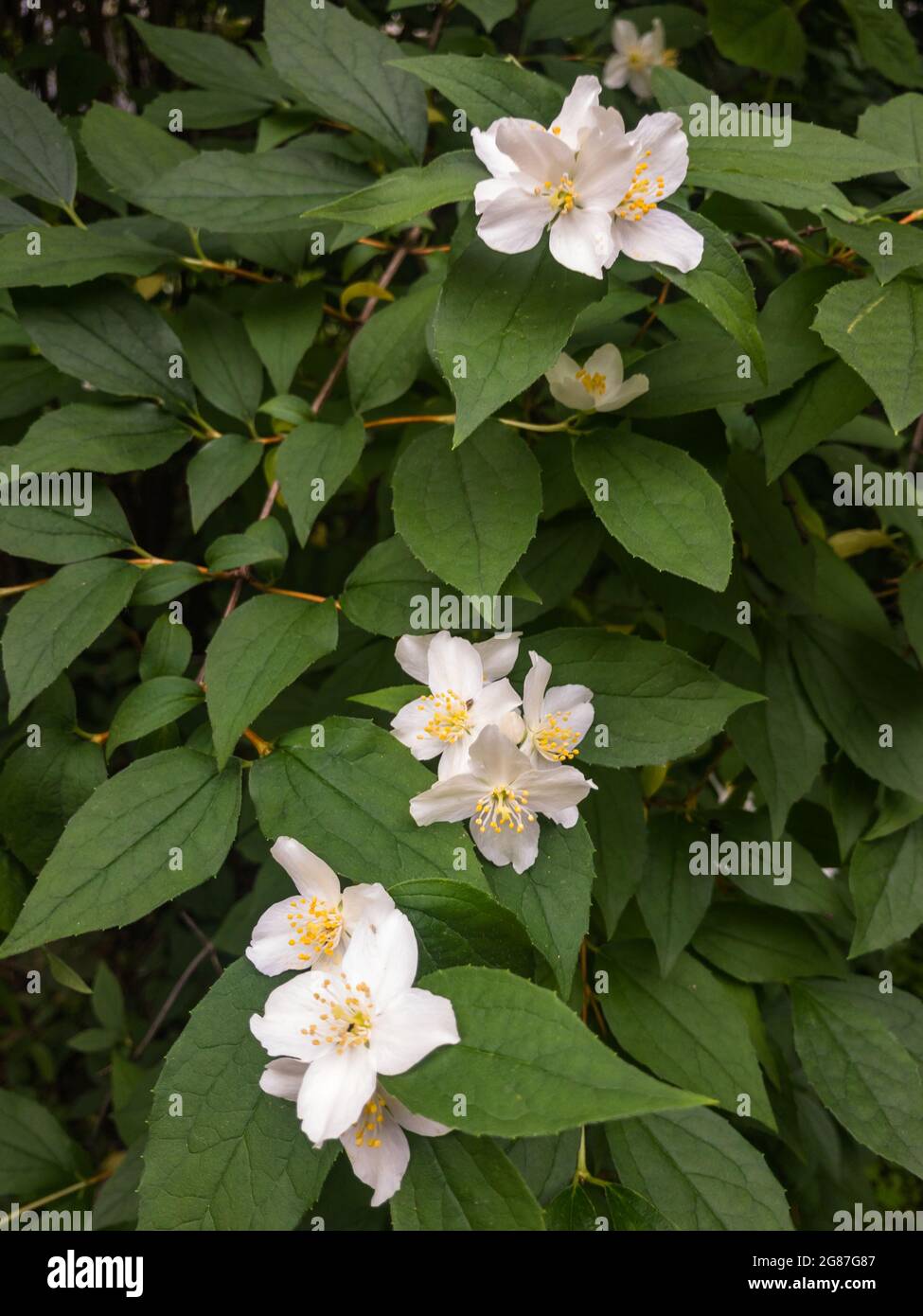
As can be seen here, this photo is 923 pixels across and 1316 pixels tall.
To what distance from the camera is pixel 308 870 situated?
93cm

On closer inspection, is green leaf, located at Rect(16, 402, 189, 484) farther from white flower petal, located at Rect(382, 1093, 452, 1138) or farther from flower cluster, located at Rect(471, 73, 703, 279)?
white flower petal, located at Rect(382, 1093, 452, 1138)

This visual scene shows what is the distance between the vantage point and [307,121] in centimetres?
156

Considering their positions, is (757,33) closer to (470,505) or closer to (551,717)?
(470,505)

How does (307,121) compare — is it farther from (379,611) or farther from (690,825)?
(690,825)

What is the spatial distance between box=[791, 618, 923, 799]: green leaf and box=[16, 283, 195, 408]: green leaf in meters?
0.88

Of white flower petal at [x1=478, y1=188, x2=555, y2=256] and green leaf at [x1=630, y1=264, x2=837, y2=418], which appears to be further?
green leaf at [x1=630, y1=264, x2=837, y2=418]

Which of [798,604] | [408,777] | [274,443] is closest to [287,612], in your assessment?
[408,777]

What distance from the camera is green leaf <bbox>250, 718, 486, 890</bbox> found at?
35.8 inches

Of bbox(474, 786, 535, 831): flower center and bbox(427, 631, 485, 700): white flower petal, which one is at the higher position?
bbox(427, 631, 485, 700): white flower petal

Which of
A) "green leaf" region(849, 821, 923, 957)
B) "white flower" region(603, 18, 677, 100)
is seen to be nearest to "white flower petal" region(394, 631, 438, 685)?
"green leaf" region(849, 821, 923, 957)

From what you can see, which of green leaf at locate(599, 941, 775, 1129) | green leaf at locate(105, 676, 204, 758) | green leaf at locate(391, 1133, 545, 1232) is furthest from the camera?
green leaf at locate(599, 941, 775, 1129)

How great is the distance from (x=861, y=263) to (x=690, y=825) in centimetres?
72

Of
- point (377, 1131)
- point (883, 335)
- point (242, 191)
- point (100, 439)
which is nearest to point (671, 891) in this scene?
point (377, 1131)
